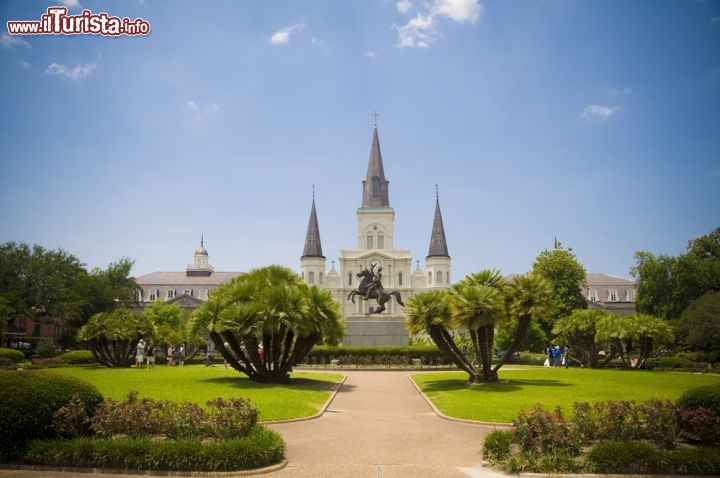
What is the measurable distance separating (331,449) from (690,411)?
8.44 meters

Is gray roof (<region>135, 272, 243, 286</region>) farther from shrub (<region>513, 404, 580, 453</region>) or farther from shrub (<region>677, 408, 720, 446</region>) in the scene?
shrub (<region>677, 408, 720, 446</region>)

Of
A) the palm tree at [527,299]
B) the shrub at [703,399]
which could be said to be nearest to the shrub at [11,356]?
the palm tree at [527,299]

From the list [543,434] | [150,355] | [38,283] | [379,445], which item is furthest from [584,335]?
[38,283]

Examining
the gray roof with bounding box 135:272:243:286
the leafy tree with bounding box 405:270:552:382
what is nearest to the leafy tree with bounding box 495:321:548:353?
the leafy tree with bounding box 405:270:552:382

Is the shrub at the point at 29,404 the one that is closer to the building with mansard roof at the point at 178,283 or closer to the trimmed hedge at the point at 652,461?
the trimmed hedge at the point at 652,461

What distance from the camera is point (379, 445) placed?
14.4 metres

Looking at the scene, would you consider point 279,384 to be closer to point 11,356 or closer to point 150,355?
point 150,355

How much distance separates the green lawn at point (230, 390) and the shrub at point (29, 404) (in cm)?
558

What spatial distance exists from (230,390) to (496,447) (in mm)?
13798

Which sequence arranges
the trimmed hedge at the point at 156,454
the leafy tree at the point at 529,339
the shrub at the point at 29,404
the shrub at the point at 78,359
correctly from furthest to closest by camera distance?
1. the leafy tree at the point at 529,339
2. the shrub at the point at 78,359
3. the shrub at the point at 29,404
4. the trimmed hedge at the point at 156,454

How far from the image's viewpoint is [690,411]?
13109 mm

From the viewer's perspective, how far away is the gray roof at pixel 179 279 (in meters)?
113

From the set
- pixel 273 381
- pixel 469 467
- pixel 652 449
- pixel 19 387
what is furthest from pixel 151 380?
pixel 652 449

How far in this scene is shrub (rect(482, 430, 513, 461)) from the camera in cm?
1236
